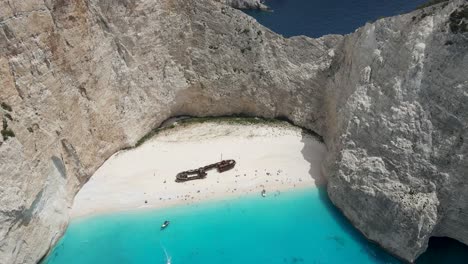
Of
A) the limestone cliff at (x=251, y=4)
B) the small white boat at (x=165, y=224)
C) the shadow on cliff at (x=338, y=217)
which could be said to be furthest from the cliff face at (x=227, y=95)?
the limestone cliff at (x=251, y=4)

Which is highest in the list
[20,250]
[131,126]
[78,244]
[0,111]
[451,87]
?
[0,111]

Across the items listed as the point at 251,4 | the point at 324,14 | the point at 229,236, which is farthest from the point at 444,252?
the point at 251,4

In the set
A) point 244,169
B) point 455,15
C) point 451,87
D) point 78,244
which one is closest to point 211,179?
point 244,169

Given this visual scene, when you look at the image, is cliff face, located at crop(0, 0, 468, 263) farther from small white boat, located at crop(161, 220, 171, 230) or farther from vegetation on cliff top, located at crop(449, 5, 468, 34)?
small white boat, located at crop(161, 220, 171, 230)

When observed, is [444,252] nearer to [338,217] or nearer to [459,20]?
[338,217]

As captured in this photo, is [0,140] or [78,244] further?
[78,244]

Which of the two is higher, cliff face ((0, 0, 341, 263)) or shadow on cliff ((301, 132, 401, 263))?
cliff face ((0, 0, 341, 263))

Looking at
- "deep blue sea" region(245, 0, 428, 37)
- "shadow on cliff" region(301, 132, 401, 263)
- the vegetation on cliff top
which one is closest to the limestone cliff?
"deep blue sea" region(245, 0, 428, 37)

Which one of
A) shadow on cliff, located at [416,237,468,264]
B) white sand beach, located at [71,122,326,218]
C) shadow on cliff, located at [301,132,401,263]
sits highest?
white sand beach, located at [71,122,326,218]

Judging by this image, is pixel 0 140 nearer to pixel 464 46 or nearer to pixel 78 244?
pixel 78 244
